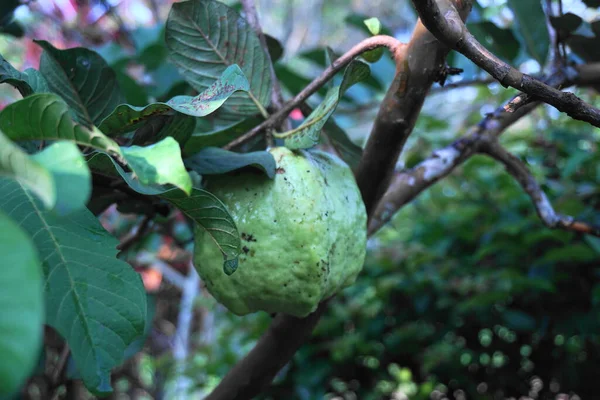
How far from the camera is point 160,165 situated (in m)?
0.39

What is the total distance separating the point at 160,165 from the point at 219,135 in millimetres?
401

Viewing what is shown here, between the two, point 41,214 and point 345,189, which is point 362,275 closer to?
point 345,189

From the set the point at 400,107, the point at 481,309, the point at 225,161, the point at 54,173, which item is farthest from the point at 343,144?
the point at 481,309

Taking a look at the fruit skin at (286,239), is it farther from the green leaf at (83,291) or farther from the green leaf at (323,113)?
the green leaf at (83,291)

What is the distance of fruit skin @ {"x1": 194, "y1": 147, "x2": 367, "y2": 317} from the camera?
65 centimetres

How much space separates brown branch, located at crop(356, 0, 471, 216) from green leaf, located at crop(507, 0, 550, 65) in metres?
0.53

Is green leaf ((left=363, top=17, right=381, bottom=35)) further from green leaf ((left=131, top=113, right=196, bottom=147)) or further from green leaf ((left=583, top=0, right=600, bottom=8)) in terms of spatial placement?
green leaf ((left=583, top=0, right=600, bottom=8))

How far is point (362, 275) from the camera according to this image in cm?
199

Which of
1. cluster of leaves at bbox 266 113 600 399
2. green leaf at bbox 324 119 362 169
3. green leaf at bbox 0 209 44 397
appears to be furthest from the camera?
cluster of leaves at bbox 266 113 600 399

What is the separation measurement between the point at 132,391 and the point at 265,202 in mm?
3306

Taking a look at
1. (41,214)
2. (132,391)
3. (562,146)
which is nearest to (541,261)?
(562,146)

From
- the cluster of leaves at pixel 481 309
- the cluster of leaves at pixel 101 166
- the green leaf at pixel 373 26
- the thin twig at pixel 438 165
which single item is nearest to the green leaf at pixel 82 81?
the cluster of leaves at pixel 101 166

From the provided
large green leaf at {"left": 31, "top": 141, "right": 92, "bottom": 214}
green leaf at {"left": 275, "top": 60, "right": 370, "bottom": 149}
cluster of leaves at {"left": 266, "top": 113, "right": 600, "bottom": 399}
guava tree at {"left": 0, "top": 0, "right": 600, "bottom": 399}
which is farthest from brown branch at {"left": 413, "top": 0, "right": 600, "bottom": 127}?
cluster of leaves at {"left": 266, "top": 113, "right": 600, "bottom": 399}

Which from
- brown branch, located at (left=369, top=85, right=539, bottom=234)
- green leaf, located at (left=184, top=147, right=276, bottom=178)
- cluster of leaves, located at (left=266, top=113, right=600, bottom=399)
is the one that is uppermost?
green leaf, located at (left=184, top=147, right=276, bottom=178)
